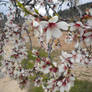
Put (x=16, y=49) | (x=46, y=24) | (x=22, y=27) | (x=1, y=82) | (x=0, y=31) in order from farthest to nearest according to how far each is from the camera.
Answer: (x=1, y=82), (x=0, y=31), (x=16, y=49), (x=22, y=27), (x=46, y=24)

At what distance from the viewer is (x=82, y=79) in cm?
372

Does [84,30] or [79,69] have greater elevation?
[84,30]

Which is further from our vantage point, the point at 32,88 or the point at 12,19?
the point at 32,88

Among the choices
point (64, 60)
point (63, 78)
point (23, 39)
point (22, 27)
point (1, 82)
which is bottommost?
point (1, 82)

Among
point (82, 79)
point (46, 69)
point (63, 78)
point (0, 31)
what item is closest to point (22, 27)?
point (46, 69)

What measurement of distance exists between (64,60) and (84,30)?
32 centimetres

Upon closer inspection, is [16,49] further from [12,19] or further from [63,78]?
[63,78]

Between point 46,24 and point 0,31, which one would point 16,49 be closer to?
point 0,31

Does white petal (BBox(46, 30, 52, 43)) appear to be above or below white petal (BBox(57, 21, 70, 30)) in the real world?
below

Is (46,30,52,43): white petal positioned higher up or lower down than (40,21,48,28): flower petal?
lower down

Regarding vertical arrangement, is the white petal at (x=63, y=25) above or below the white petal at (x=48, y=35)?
above

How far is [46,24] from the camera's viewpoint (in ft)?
2.01

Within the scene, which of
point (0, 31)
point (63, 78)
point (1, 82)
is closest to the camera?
point (63, 78)

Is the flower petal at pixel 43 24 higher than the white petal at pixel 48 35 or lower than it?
higher
